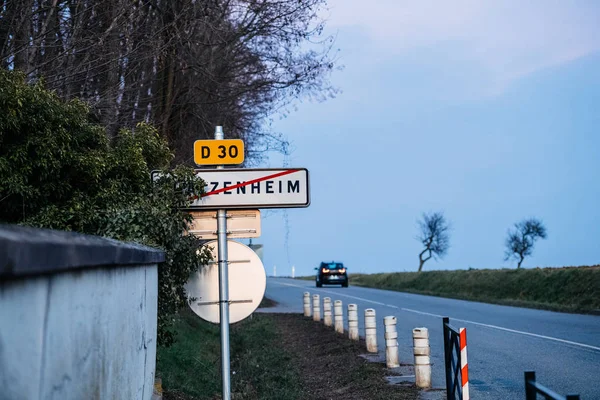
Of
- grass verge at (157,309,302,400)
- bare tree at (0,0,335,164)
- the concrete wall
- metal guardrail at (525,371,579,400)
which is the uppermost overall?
bare tree at (0,0,335,164)

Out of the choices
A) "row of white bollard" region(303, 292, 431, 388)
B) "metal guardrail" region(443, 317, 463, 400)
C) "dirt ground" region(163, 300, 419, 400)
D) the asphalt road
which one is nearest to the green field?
the asphalt road

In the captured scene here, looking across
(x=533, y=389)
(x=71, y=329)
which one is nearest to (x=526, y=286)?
(x=533, y=389)

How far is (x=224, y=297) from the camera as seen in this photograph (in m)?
7.28

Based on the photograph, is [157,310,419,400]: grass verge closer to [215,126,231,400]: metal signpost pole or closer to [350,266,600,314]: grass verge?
[215,126,231,400]: metal signpost pole

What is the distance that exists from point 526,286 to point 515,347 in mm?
20606

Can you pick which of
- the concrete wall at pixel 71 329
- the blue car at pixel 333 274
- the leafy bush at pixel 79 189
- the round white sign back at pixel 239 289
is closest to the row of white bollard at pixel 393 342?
the round white sign back at pixel 239 289

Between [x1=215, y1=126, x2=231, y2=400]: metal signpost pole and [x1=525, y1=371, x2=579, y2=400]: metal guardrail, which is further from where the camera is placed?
[x1=215, y1=126, x2=231, y2=400]: metal signpost pole

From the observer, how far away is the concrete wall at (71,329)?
2.25 meters

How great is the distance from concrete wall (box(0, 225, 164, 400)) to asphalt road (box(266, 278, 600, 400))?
637cm

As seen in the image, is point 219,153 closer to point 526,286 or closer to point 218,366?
point 218,366

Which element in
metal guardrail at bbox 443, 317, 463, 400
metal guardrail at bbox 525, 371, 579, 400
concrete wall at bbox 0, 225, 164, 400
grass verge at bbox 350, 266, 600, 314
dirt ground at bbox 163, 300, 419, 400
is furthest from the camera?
grass verge at bbox 350, 266, 600, 314

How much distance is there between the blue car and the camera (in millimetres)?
51594

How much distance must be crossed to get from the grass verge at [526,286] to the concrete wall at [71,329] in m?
21.3

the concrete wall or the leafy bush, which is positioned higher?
the leafy bush
